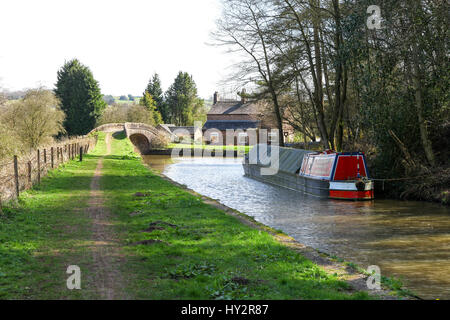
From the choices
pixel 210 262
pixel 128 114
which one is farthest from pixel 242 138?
pixel 210 262

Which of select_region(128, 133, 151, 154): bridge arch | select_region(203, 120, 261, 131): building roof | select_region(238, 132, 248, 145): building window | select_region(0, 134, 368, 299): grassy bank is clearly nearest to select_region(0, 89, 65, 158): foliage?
select_region(128, 133, 151, 154): bridge arch

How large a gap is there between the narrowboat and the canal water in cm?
52

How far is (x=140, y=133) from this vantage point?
50.5m

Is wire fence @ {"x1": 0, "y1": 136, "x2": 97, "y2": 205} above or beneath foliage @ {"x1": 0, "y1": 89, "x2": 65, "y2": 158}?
beneath

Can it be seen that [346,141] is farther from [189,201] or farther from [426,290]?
[426,290]

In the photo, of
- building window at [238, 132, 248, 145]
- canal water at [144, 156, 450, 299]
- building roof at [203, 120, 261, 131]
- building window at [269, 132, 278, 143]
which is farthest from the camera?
building roof at [203, 120, 261, 131]

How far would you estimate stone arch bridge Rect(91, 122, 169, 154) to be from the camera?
159ft

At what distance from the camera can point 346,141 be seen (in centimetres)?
2455

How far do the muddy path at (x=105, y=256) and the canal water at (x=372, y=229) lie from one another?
4520 mm

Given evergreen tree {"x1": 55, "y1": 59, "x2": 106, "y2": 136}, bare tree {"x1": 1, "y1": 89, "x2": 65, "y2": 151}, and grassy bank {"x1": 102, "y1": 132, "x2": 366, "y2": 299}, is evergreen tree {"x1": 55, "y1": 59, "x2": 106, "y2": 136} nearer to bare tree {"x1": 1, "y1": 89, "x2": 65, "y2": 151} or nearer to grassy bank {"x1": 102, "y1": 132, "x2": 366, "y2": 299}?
bare tree {"x1": 1, "y1": 89, "x2": 65, "y2": 151}

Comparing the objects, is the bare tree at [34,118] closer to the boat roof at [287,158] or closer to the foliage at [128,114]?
the boat roof at [287,158]

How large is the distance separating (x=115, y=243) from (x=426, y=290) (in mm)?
5265
